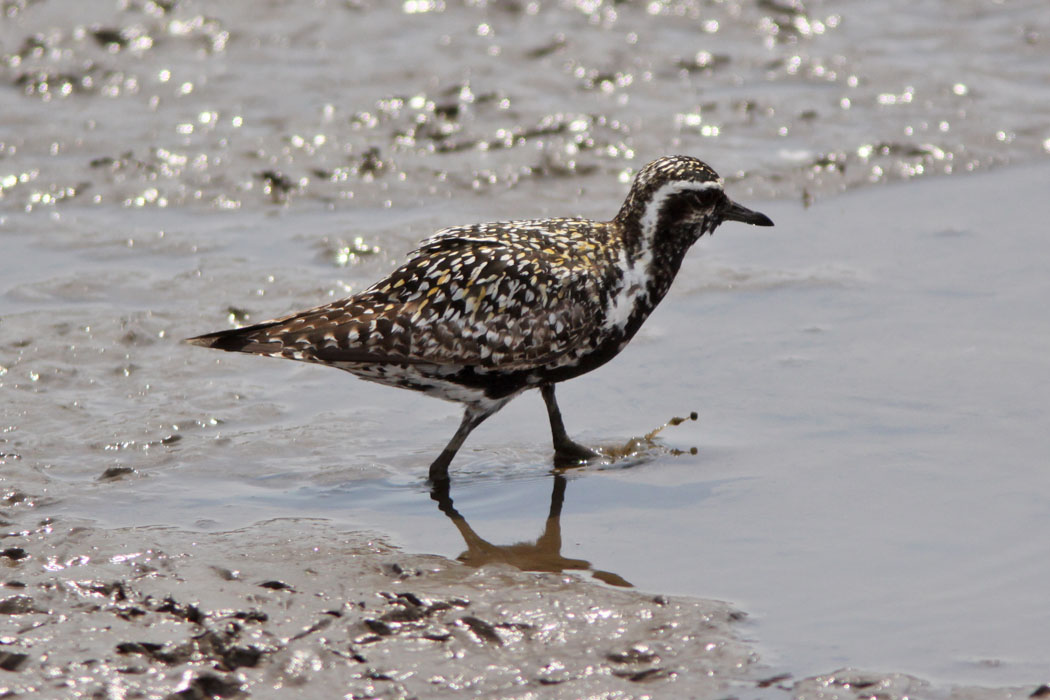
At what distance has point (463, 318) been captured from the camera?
27.8 ft

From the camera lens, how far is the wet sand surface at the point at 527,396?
275 inches

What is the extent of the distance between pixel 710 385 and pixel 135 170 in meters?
6.22

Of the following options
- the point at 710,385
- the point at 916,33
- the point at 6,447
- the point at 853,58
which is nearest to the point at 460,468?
the point at 710,385

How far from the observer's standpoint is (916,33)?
639 inches

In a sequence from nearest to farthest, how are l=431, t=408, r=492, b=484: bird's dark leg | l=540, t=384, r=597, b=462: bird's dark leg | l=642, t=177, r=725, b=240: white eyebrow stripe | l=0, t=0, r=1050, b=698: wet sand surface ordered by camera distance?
l=0, t=0, r=1050, b=698: wet sand surface, l=431, t=408, r=492, b=484: bird's dark leg, l=642, t=177, r=725, b=240: white eyebrow stripe, l=540, t=384, r=597, b=462: bird's dark leg

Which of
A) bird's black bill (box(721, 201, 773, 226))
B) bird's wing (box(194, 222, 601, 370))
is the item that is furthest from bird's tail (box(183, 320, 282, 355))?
bird's black bill (box(721, 201, 773, 226))

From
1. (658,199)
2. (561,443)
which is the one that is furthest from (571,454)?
(658,199)

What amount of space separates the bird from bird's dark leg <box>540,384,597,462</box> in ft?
0.05

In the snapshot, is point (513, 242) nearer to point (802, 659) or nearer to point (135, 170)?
point (802, 659)

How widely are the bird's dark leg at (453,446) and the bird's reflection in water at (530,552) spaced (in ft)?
0.50

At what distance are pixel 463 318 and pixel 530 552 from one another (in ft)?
4.66

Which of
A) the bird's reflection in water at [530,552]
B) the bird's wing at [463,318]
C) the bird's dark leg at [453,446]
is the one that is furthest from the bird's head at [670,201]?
the bird's reflection in water at [530,552]

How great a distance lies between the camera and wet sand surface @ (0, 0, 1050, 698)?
6977 millimetres

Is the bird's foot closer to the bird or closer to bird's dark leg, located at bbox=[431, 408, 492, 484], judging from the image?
the bird
